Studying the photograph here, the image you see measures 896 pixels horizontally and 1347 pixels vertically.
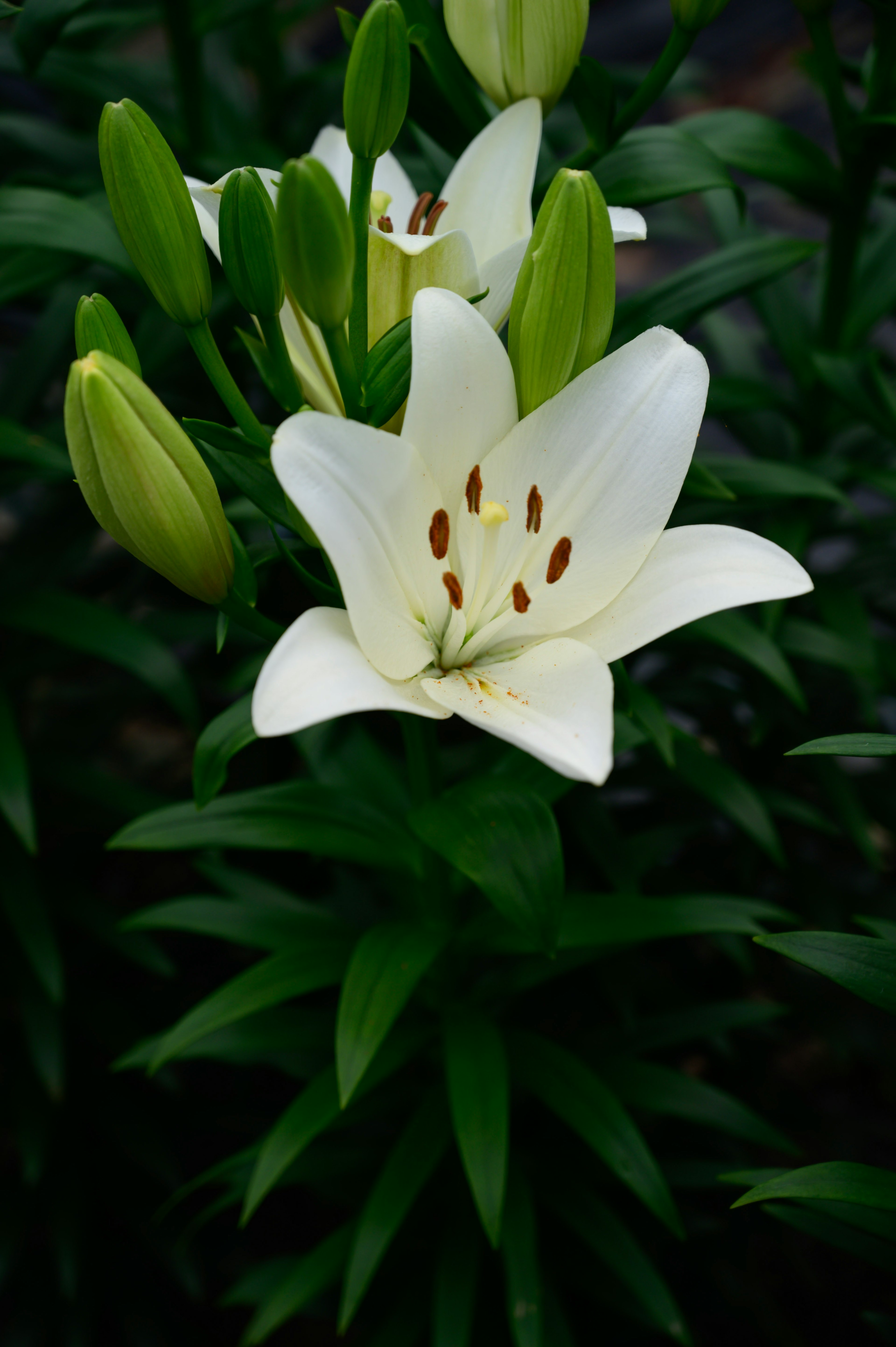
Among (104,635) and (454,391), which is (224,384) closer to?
(454,391)

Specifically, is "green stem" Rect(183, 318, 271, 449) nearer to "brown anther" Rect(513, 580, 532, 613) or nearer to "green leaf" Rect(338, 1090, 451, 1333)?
"brown anther" Rect(513, 580, 532, 613)

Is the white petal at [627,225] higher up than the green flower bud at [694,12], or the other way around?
the green flower bud at [694,12]

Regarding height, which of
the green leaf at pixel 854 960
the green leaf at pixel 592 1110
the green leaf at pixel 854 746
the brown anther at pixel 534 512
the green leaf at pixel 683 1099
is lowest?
the green leaf at pixel 683 1099

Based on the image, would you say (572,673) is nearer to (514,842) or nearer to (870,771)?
(514,842)

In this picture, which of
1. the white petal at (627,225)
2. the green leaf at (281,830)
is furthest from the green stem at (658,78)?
the green leaf at (281,830)

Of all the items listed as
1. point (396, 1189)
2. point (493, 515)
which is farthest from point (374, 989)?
point (493, 515)

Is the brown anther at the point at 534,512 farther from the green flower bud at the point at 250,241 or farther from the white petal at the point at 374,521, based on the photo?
the green flower bud at the point at 250,241
